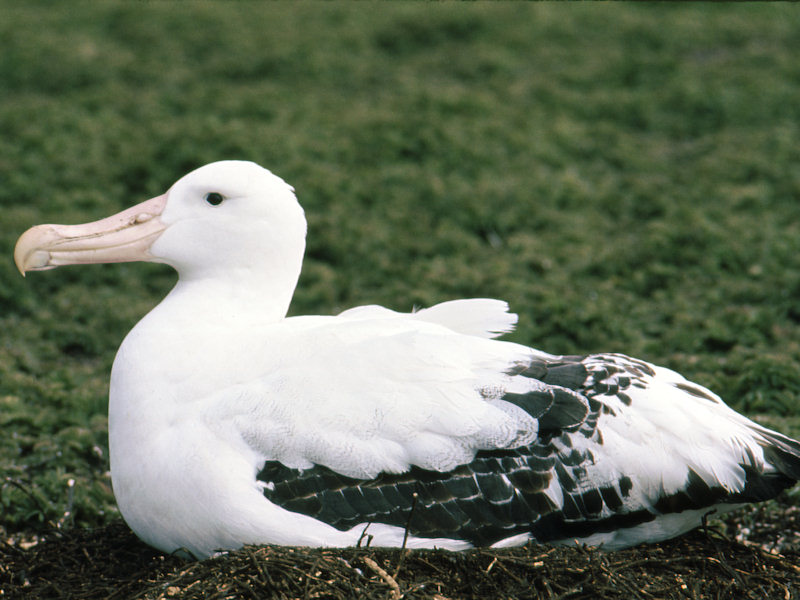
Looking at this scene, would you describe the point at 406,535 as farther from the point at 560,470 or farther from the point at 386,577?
the point at 560,470

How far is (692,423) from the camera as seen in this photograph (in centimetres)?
491

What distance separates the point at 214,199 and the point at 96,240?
67 cm

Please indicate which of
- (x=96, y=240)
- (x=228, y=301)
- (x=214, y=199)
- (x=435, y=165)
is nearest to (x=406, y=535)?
(x=228, y=301)

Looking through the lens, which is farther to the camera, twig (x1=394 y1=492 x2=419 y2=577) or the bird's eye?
the bird's eye

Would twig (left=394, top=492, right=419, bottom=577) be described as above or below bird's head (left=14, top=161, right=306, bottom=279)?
below

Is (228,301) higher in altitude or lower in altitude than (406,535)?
higher

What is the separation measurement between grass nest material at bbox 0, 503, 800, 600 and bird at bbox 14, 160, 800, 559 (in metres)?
0.13

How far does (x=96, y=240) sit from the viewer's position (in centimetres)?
536

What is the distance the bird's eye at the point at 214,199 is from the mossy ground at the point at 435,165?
192 centimetres

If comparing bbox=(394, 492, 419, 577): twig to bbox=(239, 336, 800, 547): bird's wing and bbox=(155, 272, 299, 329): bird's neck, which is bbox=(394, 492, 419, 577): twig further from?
bbox=(155, 272, 299, 329): bird's neck

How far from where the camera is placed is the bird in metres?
4.58

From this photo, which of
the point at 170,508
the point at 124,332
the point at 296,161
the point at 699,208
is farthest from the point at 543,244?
the point at 170,508

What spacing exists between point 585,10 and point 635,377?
11.3 meters

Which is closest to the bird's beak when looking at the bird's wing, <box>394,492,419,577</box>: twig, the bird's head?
the bird's head
